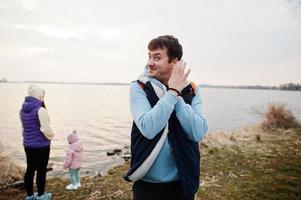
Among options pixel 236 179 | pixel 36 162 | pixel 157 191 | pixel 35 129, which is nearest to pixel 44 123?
pixel 35 129

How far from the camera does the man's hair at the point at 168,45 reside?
2334 mm

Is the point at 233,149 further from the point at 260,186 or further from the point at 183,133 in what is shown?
the point at 183,133

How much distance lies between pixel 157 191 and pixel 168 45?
4.30 feet

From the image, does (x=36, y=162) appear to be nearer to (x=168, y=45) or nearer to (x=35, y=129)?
(x=35, y=129)

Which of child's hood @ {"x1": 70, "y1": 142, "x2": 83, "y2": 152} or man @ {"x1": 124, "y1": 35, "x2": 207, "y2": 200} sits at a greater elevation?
man @ {"x1": 124, "y1": 35, "x2": 207, "y2": 200}

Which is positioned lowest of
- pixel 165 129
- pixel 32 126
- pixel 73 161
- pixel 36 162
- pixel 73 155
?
pixel 73 161

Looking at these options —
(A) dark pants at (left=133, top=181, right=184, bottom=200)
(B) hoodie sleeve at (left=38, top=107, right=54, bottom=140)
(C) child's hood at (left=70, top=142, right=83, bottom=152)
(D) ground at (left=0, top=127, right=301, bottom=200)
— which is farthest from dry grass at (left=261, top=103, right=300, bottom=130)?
(A) dark pants at (left=133, top=181, right=184, bottom=200)

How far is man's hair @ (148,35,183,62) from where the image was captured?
7.66 ft

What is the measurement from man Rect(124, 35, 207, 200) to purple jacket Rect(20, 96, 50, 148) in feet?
10.2

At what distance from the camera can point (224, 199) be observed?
5629mm

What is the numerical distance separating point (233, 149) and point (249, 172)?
3.11m

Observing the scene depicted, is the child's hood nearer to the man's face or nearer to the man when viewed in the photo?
the man

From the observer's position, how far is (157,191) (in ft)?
7.63

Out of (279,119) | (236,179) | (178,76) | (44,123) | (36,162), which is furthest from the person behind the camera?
(279,119)
